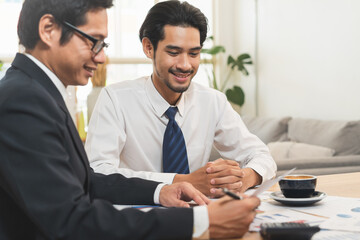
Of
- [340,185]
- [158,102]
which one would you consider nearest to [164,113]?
[158,102]

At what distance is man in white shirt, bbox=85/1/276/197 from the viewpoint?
6.44 ft

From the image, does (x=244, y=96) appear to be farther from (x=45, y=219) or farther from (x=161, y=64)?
(x=45, y=219)

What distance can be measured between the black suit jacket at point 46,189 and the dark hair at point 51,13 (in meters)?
0.13

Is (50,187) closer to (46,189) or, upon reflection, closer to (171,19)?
(46,189)

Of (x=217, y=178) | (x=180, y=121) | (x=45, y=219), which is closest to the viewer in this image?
(x=45, y=219)

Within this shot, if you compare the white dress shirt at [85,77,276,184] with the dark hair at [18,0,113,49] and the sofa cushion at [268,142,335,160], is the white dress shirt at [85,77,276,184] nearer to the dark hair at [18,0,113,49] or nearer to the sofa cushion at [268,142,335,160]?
the dark hair at [18,0,113,49]

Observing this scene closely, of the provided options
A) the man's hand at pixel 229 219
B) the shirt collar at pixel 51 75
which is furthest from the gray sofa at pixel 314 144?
the shirt collar at pixel 51 75

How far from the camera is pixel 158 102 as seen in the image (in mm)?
2055

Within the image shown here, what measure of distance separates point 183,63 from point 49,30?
973 millimetres

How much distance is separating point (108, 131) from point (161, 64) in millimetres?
390

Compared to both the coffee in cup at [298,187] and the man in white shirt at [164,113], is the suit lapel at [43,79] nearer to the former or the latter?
the coffee in cup at [298,187]

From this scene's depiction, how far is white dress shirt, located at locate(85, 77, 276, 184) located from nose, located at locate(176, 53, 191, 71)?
0.18 m

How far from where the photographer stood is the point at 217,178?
1.60 metres

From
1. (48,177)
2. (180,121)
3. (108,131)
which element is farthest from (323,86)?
(48,177)
